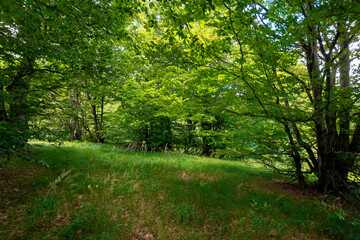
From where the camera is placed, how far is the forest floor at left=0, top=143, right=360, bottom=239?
265 centimetres

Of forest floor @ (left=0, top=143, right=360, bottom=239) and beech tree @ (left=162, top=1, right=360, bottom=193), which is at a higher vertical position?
beech tree @ (left=162, top=1, right=360, bottom=193)

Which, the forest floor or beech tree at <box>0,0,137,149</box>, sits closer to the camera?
the forest floor

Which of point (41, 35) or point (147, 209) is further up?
point (41, 35)

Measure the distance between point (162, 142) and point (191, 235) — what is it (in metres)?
7.83

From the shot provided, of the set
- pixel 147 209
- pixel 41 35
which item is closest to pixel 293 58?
pixel 147 209

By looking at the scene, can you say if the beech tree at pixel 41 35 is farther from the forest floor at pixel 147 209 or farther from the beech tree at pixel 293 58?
the beech tree at pixel 293 58

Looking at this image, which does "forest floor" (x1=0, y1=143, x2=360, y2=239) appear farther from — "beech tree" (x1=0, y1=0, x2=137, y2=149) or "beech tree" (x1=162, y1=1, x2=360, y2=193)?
"beech tree" (x1=162, y1=1, x2=360, y2=193)

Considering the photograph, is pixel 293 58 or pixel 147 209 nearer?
pixel 147 209

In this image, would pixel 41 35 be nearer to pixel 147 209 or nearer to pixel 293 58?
pixel 147 209

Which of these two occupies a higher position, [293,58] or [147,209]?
[293,58]

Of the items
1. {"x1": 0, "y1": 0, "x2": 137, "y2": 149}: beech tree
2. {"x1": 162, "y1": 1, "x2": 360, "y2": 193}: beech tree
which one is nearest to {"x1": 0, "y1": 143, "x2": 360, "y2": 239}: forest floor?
{"x1": 0, "y1": 0, "x2": 137, "y2": 149}: beech tree

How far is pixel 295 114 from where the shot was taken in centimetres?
379

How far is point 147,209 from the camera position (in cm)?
335

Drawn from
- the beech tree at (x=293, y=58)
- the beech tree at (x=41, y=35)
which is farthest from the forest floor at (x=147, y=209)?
the beech tree at (x=293, y=58)
